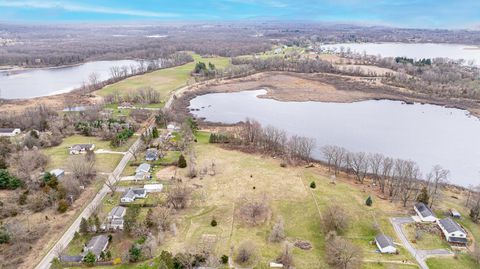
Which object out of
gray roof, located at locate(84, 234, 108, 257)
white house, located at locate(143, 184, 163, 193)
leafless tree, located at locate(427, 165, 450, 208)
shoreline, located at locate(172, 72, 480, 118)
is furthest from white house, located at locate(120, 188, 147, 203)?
shoreline, located at locate(172, 72, 480, 118)

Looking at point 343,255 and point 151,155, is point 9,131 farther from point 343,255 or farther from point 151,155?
point 343,255

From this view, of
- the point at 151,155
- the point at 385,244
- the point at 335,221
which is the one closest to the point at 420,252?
the point at 385,244

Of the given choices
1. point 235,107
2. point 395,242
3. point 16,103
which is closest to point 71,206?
point 395,242

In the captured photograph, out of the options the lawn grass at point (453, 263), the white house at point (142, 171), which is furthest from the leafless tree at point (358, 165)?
the white house at point (142, 171)

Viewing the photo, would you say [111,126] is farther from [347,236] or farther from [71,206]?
[347,236]

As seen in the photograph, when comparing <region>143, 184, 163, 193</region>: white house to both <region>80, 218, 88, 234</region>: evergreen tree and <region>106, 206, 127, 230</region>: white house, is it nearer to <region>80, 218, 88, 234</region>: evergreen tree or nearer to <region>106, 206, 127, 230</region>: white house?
<region>106, 206, 127, 230</region>: white house
